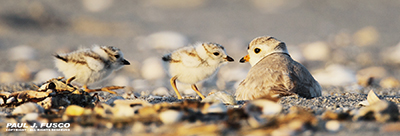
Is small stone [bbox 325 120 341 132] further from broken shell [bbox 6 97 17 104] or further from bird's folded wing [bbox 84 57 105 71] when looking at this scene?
broken shell [bbox 6 97 17 104]

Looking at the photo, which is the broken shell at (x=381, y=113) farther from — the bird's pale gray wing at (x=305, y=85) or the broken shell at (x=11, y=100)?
the broken shell at (x=11, y=100)

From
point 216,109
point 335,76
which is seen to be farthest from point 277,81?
point 335,76

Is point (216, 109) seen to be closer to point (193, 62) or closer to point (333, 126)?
point (333, 126)

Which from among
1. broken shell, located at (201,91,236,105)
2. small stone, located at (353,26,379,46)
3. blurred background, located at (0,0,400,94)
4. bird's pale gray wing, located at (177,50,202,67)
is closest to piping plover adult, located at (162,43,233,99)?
bird's pale gray wing, located at (177,50,202,67)

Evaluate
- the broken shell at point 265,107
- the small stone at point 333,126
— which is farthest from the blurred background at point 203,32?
the small stone at point 333,126

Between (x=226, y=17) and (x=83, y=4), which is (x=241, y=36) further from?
(x=83, y=4)

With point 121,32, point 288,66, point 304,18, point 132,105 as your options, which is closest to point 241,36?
point 304,18
